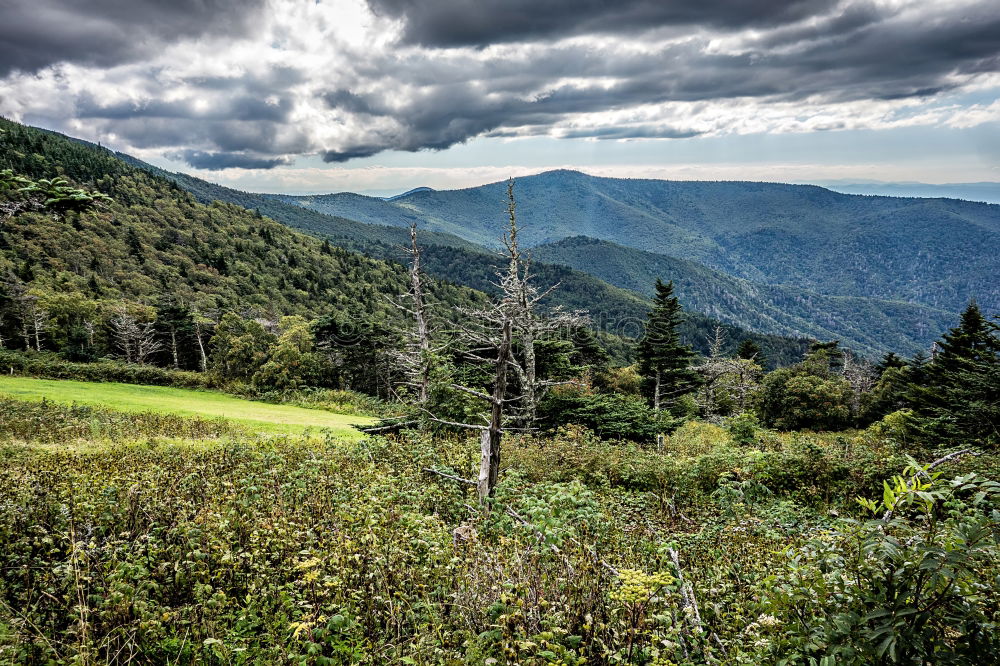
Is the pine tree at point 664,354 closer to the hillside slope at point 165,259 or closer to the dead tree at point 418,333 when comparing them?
the dead tree at point 418,333

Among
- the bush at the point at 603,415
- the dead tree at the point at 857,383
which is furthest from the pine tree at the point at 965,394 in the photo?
the bush at the point at 603,415

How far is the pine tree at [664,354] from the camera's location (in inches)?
1323

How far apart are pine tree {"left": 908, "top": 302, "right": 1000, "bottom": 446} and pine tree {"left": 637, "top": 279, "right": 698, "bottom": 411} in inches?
503

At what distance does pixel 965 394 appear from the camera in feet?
78.5

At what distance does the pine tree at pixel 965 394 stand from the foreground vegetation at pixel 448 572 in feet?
58.7

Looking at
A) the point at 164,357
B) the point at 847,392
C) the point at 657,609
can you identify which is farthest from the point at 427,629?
the point at 164,357

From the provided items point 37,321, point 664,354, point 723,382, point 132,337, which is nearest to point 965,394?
point 664,354

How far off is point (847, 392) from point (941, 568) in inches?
1926

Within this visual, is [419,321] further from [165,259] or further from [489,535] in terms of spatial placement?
[165,259]

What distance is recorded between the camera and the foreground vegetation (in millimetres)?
2383

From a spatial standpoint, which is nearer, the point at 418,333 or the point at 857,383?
the point at 418,333

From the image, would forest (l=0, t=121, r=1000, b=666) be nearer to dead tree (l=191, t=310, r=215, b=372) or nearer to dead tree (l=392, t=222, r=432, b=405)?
dead tree (l=392, t=222, r=432, b=405)

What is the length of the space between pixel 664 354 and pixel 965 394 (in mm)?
14986

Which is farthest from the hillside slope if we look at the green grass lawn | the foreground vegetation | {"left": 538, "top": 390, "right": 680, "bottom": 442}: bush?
the foreground vegetation
